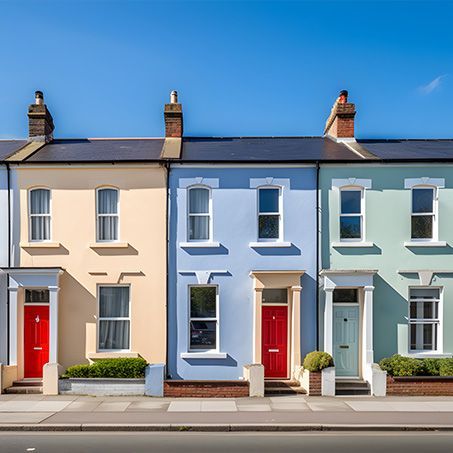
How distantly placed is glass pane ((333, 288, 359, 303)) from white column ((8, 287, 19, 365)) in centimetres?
986

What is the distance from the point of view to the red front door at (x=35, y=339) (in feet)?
51.2

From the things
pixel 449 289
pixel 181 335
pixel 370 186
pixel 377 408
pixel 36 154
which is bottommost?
pixel 377 408

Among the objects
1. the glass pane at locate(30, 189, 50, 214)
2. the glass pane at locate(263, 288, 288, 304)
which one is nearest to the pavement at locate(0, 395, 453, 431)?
the glass pane at locate(263, 288, 288, 304)

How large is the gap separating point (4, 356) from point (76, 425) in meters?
5.71

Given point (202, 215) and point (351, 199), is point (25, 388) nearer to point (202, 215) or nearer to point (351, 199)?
point (202, 215)

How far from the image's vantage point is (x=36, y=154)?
16875 mm

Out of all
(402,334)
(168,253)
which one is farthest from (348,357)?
(168,253)

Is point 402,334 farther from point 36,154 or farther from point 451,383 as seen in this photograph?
point 36,154

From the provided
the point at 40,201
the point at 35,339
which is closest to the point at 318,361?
the point at 35,339

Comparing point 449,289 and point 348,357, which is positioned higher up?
point 449,289

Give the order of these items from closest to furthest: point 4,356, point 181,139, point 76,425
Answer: point 76,425, point 4,356, point 181,139

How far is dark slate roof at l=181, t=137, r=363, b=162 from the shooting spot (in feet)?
52.9

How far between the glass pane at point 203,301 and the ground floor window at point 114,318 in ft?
6.72

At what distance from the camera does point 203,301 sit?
52.0 ft
